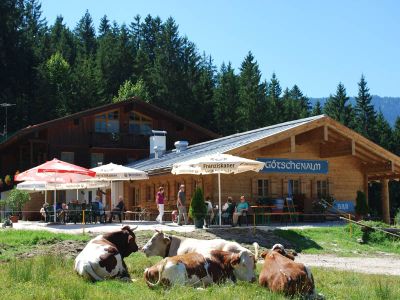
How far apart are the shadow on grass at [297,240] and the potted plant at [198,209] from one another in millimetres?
2255

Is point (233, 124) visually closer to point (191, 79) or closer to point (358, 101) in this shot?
point (191, 79)

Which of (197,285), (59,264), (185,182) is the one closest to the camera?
(197,285)

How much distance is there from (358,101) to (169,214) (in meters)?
45.1

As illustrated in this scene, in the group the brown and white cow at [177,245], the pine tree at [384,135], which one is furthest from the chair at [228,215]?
the pine tree at [384,135]

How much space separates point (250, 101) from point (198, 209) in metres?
39.1

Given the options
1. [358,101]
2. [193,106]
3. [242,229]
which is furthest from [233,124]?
[242,229]

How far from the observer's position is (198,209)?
18.6m

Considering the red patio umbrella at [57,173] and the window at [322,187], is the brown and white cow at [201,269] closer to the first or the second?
the red patio umbrella at [57,173]

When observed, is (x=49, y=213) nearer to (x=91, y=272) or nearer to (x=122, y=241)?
(x=122, y=241)

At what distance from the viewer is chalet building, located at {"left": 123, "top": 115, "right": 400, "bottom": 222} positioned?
955 inches

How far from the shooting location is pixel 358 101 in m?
66.0

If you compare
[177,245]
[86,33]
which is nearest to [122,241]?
[177,245]

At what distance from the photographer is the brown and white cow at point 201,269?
8.77 meters

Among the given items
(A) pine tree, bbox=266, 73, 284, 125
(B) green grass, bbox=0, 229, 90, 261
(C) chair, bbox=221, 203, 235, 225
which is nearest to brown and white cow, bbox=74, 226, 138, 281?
(B) green grass, bbox=0, 229, 90, 261
